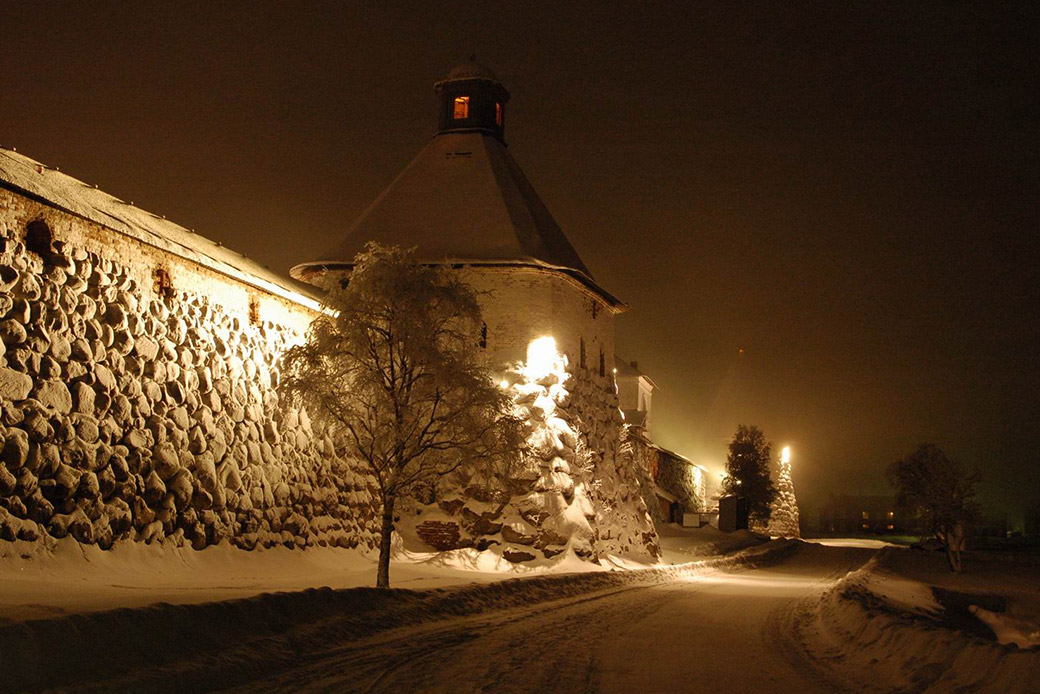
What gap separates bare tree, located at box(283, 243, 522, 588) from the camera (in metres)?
16.6

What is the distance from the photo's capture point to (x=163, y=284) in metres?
16.6

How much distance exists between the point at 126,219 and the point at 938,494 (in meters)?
37.0

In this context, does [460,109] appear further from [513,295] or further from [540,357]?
[540,357]

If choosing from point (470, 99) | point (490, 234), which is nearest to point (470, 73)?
point (470, 99)

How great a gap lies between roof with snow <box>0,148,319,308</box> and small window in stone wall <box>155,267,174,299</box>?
0.39 metres

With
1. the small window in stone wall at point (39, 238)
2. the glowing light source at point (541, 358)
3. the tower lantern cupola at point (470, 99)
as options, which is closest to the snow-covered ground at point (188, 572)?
the small window in stone wall at point (39, 238)

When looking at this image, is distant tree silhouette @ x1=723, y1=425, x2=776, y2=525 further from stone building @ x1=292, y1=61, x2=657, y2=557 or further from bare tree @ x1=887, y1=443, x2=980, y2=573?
stone building @ x1=292, y1=61, x2=657, y2=557

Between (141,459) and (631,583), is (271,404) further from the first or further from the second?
(631,583)

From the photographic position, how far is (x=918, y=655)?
10805mm

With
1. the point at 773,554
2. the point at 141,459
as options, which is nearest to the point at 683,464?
the point at 773,554

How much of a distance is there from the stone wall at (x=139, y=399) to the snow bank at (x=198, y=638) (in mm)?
4224

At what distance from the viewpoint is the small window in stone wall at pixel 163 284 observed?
16.4 m

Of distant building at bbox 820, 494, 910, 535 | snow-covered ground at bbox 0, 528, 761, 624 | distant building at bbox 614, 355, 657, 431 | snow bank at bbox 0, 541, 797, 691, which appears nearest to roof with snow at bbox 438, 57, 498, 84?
snow-covered ground at bbox 0, 528, 761, 624

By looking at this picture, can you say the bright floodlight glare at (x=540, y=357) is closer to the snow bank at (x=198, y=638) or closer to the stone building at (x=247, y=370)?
the stone building at (x=247, y=370)
